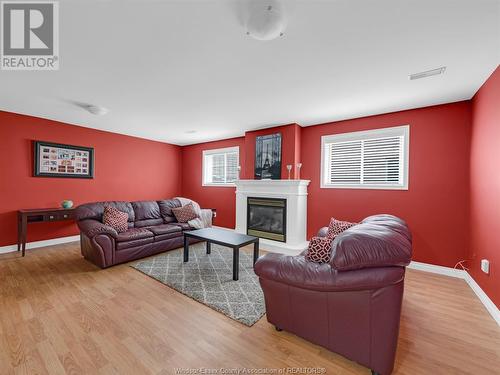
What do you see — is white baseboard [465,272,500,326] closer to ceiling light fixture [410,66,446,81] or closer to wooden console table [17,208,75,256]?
ceiling light fixture [410,66,446,81]

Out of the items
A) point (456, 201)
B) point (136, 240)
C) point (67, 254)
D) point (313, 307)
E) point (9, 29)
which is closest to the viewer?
point (313, 307)

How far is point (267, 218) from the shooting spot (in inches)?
180

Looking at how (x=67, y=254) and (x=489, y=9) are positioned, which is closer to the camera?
(x=489, y=9)

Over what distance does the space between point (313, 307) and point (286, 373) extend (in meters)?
0.45

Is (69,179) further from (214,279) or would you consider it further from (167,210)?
(214,279)

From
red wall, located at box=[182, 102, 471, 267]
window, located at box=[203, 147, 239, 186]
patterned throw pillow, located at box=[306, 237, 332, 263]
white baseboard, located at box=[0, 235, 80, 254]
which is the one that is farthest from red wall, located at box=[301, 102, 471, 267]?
white baseboard, located at box=[0, 235, 80, 254]

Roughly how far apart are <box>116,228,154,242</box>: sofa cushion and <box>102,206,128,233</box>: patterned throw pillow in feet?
0.42

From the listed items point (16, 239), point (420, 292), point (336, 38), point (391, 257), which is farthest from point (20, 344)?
point (420, 292)

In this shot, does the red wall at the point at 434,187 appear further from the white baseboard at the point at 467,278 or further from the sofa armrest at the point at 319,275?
the sofa armrest at the point at 319,275

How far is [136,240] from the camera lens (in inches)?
135

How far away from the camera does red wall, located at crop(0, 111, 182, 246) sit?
371 cm

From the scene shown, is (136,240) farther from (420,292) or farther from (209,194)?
(420,292)

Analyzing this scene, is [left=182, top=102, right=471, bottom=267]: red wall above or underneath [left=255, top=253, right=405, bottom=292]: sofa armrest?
above

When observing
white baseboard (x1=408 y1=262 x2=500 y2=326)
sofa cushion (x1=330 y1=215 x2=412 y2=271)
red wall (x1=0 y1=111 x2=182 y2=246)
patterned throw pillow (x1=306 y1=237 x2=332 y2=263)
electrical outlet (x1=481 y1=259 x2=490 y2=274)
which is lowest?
white baseboard (x1=408 y1=262 x2=500 y2=326)
